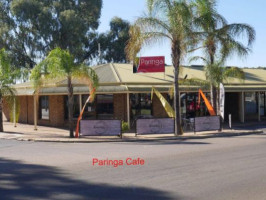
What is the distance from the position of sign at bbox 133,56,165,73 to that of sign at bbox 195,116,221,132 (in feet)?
17.0

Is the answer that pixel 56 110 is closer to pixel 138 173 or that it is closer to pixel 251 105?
pixel 251 105

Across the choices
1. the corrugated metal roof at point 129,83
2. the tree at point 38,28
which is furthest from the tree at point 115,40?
the corrugated metal roof at point 129,83

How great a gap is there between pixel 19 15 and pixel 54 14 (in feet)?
12.3

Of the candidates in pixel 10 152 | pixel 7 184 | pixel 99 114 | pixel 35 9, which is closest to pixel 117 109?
pixel 99 114

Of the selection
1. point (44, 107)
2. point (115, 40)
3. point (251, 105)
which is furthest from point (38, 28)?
point (251, 105)

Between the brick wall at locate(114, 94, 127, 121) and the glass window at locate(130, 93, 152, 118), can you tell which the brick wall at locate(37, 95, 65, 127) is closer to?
the brick wall at locate(114, 94, 127, 121)

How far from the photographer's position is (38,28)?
39.9m

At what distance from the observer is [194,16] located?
60.2ft

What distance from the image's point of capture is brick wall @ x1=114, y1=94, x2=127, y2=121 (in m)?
22.2

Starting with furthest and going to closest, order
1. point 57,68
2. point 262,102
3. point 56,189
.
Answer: point 262,102, point 57,68, point 56,189

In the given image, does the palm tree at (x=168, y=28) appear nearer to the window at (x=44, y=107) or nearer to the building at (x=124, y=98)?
the building at (x=124, y=98)

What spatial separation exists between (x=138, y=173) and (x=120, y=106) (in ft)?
44.1

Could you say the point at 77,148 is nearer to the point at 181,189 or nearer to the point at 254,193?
the point at 181,189

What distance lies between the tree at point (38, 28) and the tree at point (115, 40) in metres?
5.76
